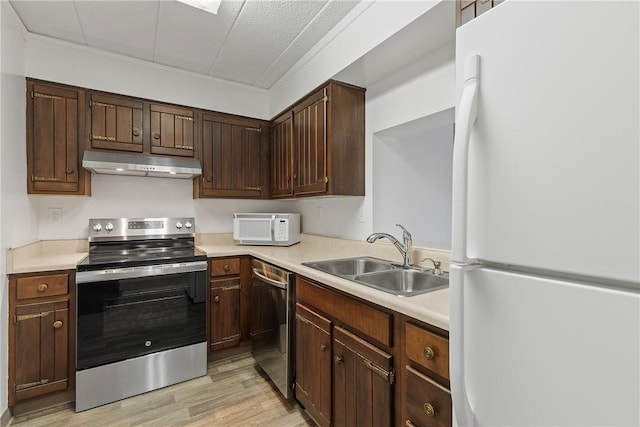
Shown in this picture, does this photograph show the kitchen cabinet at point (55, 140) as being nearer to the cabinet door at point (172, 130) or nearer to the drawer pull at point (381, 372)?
the cabinet door at point (172, 130)

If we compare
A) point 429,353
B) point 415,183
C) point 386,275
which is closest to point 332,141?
point 415,183

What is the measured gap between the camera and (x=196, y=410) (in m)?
1.90

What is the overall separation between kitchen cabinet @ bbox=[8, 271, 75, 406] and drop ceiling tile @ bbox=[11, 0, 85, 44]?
170 cm

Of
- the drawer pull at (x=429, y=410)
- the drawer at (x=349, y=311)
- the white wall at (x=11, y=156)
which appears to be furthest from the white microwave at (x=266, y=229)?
the drawer pull at (x=429, y=410)

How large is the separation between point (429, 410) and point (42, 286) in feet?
7.54

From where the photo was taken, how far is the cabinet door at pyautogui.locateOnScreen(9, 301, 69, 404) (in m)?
1.82

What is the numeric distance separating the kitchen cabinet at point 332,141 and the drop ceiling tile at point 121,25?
120 cm

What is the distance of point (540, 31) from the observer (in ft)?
1.95

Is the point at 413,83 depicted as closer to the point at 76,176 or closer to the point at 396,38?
the point at 396,38

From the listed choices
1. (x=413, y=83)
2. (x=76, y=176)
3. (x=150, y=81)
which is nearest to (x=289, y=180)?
(x=413, y=83)

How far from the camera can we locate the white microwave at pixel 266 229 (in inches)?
107

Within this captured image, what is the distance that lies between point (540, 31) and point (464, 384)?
79 cm

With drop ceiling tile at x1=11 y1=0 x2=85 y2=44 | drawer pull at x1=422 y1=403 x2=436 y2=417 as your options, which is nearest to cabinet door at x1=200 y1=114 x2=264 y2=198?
drop ceiling tile at x1=11 y1=0 x2=85 y2=44

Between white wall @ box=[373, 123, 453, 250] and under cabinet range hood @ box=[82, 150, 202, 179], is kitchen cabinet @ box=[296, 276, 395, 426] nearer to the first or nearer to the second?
white wall @ box=[373, 123, 453, 250]
